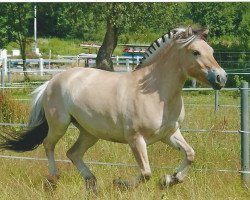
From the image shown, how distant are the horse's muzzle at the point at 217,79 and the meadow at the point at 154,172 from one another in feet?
3.43

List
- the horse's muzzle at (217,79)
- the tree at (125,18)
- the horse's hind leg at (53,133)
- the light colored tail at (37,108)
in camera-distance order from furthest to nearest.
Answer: the tree at (125,18) < the light colored tail at (37,108) < the horse's hind leg at (53,133) < the horse's muzzle at (217,79)

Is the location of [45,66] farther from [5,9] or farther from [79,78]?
[79,78]

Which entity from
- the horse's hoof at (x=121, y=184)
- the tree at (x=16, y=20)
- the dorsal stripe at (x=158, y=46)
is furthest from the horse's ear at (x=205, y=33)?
the tree at (x=16, y=20)

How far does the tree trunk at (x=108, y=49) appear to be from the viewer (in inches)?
1130

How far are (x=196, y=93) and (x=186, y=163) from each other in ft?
51.5

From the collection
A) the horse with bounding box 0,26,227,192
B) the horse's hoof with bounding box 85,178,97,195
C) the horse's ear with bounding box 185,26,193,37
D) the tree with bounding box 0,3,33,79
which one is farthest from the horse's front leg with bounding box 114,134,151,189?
the tree with bounding box 0,3,33,79

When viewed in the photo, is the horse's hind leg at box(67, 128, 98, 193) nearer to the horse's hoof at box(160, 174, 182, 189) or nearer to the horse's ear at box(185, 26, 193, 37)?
the horse's hoof at box(160, 174, 182, 189)

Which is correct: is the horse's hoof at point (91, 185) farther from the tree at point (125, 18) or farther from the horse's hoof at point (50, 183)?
the tree at point (125, 18)

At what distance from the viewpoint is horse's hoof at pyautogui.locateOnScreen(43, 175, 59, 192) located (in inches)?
296

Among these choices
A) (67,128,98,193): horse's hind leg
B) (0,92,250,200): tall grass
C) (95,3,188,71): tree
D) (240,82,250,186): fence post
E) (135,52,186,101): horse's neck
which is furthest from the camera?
(95,3,188,71): tree

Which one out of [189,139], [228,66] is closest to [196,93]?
[228,66]

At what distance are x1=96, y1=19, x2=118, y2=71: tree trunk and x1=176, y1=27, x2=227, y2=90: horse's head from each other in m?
20.5

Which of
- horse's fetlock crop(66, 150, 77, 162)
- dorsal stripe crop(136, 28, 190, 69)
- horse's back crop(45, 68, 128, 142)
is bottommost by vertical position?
horse's fetlock crop(66, 150, 77, 162)

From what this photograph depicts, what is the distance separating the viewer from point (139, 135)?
706 cm
